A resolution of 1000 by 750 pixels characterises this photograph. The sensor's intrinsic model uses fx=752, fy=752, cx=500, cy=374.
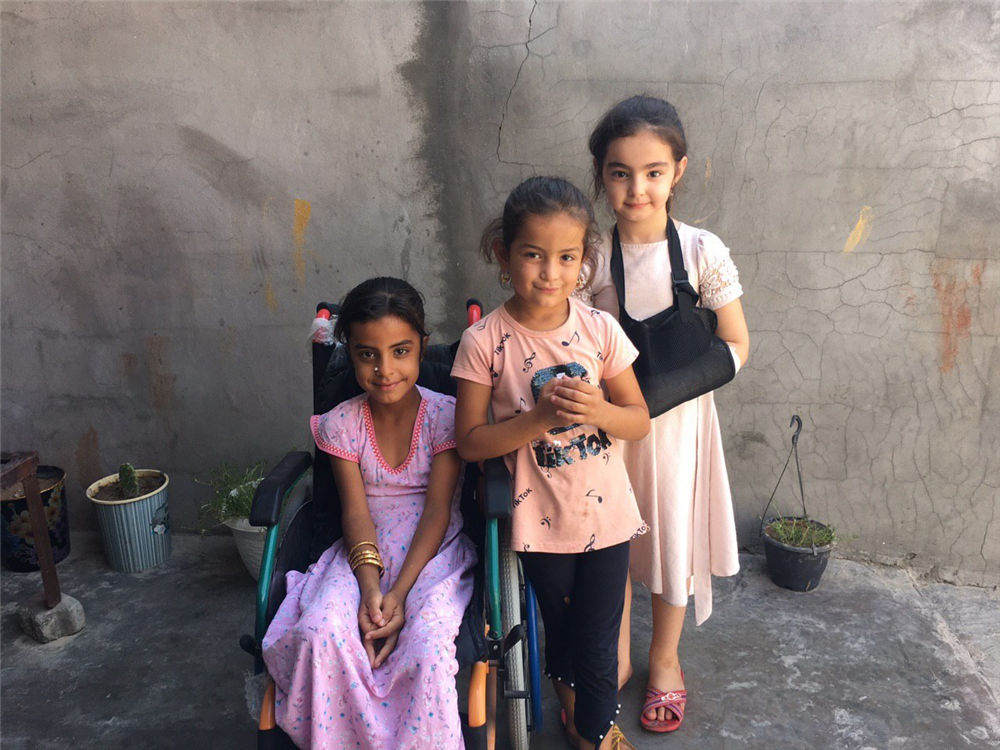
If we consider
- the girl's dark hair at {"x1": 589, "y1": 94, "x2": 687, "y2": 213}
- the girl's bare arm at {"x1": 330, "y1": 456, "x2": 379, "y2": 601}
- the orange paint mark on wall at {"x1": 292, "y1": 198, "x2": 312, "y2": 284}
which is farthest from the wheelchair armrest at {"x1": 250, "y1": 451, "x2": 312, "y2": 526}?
the orange paint mark on wall at {"x1": 292, "y1": 198, "x2": 312, "y2": 284}

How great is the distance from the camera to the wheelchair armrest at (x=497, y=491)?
180 cm

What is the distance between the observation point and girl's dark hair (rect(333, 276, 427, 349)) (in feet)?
6.44

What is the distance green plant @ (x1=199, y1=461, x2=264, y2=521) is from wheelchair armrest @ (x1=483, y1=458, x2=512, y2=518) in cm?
148

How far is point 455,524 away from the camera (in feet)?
6.88

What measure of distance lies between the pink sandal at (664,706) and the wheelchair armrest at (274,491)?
131cm

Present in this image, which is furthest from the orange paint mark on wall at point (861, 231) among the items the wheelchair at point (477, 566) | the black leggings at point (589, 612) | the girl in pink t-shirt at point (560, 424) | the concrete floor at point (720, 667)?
the black leggings at point (589, 612)

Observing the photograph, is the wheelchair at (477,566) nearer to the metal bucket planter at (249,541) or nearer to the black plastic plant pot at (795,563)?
the metal bucket planter at (249,541)

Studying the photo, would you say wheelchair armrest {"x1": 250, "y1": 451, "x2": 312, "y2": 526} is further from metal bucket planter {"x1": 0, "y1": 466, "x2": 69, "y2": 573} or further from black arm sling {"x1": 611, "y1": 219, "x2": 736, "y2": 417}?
metal bucket planter {"x1": 0, "y1": 466, "x2": 69, "y2": 573}

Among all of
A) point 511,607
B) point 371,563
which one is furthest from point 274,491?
point 511,607

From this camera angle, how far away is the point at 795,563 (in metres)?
3.01

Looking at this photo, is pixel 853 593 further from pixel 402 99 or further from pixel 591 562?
pixel 402 99

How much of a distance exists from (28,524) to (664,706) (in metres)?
2.78

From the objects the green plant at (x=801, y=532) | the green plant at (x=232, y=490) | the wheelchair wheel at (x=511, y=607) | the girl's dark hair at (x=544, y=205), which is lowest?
the green plant at (x=801, y=532)

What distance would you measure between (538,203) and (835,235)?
1722 millimetres
